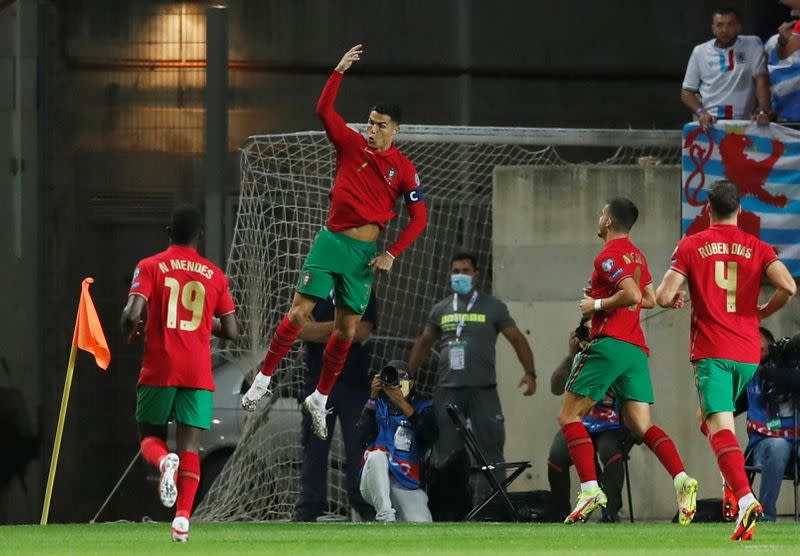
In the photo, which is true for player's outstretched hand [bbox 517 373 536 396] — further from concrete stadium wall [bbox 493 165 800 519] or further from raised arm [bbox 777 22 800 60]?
raised arm [bbox 777 22 800 60]

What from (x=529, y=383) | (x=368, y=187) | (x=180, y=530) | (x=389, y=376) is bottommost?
(x=180, y=530)

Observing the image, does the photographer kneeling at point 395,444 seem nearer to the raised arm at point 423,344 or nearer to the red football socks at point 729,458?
the raised arm at point 423,344

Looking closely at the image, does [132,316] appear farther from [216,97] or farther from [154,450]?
[216,97]

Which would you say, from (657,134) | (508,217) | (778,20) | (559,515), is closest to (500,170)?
(508,217)

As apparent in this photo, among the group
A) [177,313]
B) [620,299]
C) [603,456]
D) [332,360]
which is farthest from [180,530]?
[603,456]

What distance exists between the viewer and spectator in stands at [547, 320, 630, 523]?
1427 cm

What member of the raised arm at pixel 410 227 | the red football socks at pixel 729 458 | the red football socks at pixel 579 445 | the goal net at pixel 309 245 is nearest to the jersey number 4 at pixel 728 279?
the red football socks at pixel 729 458

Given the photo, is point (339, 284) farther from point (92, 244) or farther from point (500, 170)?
point (92, 244)

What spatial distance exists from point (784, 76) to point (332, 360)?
18.2 ft

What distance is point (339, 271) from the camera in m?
12.7

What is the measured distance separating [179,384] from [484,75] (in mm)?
10009

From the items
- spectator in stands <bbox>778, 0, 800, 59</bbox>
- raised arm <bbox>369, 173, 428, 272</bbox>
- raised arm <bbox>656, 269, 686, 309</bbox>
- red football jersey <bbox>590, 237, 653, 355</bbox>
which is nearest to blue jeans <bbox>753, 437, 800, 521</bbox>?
red football jersey <bbox>590, 237, 653, 355</bbox>

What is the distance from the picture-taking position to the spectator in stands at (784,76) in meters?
16.0

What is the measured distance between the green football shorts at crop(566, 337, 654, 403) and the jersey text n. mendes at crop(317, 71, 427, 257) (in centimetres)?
148
